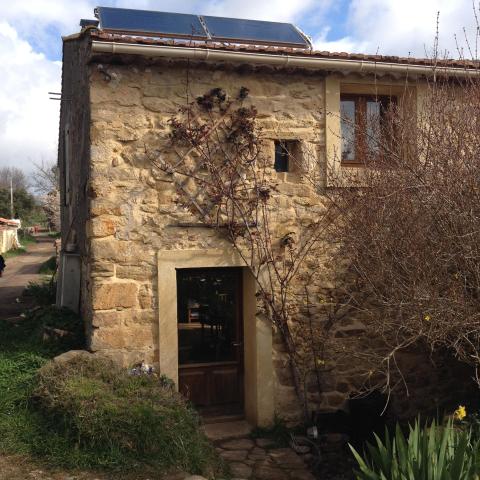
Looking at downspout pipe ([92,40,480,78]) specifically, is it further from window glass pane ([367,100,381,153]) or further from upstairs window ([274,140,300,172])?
upstairs window ([274,140,300,172])

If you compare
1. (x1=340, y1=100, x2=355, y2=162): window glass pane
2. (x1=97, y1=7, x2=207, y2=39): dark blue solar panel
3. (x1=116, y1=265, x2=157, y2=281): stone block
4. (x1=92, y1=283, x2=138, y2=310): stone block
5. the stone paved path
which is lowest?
the stone paved path

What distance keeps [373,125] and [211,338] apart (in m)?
3.34

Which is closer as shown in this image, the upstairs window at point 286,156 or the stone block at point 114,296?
the stone block at point 114,296

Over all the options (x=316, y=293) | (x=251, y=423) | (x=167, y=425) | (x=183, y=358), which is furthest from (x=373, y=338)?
(x=167, y=425)

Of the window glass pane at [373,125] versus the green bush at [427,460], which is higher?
the window glass pane at [373,125]

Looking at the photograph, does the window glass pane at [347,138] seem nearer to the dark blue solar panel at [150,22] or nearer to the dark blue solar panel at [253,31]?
the dark blue solar panel at [253,31]

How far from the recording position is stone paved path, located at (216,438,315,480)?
5547mm

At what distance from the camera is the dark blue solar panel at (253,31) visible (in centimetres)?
704

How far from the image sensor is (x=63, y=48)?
936 centimetres

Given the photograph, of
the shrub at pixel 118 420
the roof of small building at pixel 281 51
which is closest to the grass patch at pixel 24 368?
the shrub at pixel 118 420

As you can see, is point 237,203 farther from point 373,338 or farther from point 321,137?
point 373,338

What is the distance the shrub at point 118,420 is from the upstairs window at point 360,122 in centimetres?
360

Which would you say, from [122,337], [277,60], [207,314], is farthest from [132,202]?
[277,60]

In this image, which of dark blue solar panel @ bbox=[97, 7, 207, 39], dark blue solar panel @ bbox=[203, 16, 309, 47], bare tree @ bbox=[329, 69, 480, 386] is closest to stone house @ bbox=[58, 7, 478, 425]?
dark blue solar panel @ bbox=[97, 7, 207, 39]
